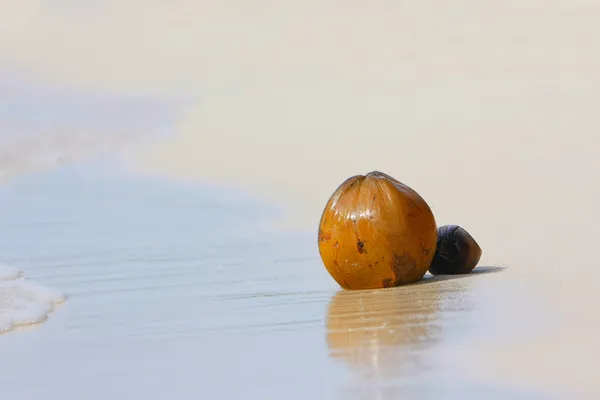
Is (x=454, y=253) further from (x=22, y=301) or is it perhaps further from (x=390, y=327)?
(x=22, y=301)

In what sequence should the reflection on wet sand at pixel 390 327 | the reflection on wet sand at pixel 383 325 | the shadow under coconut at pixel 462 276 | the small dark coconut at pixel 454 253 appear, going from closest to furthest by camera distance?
the reflection on wet sand at pixel 390 327 → the reflection on wet sand at pixel 383 325 → the shadow under coconut at pixel 462 276 → the small dark coconut at pixel 454 253

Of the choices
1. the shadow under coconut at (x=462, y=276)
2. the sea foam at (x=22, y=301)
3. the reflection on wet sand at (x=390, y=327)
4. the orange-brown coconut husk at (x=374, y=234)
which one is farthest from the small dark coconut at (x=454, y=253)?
the sea foam at (x=22, y=301)

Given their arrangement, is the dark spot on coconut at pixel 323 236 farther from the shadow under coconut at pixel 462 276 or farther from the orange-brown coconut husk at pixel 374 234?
the shadow under coconut at pixel 462 276

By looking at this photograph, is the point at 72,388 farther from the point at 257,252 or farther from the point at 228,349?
the point at 257,252

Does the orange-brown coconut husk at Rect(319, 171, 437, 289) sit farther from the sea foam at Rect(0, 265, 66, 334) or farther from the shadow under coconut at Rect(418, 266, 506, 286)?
the sea foam at Rect(0, 265, 66, 334)

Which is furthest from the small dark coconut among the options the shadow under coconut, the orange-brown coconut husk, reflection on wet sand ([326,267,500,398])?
the orange-brown coconut husk

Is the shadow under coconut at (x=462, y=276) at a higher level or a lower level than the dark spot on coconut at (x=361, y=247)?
lower

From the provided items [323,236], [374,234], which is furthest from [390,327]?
[323,236]
